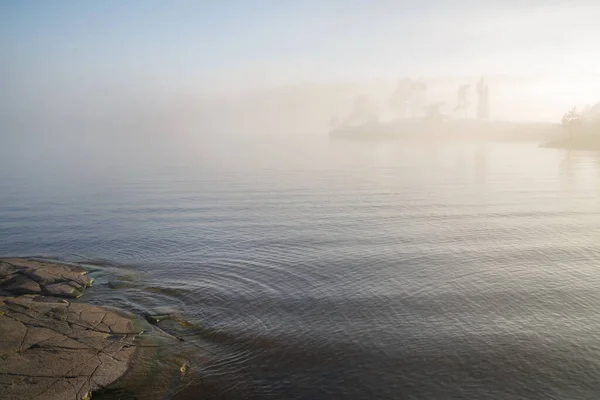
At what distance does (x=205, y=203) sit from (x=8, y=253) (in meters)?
23.1

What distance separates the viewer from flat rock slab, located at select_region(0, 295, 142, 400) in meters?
13.8

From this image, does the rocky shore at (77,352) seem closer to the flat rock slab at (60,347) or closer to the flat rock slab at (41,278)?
the flat rock slab at (60,347)

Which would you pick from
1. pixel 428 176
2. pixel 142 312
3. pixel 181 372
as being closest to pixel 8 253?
pixel 142 312

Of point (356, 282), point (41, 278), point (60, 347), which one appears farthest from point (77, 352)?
point (356, 282)

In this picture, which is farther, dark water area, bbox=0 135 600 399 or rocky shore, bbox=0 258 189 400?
dark water area, bbox=0 135 600 399

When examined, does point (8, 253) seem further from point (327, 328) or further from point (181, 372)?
point (327, 328)

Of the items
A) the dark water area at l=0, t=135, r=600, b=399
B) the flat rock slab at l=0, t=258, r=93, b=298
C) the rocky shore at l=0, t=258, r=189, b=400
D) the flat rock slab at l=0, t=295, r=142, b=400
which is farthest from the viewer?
the flat rock slab at l=0, t=258, r=93, b=298

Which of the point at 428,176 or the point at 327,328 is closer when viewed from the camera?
the point at 327,328

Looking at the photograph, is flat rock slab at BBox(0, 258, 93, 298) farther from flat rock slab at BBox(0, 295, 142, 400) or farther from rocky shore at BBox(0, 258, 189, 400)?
flat rock slab at BBox(0, 295, 142, 400)

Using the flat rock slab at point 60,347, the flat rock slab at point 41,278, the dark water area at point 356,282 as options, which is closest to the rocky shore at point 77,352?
the flat rock slab at point 60,347

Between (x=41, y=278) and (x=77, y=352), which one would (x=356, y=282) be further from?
(x=41, y=278)

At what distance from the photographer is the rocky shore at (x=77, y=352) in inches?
549

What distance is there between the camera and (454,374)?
1565cm

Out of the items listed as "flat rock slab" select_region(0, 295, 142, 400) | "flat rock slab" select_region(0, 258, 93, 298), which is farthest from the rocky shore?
"flat rock slab" select_region(0, 258, 93, 298)
